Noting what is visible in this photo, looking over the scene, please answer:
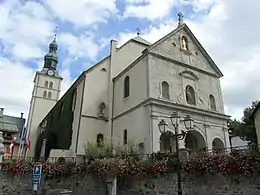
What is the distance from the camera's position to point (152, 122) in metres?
20.0

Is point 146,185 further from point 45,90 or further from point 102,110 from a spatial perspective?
point 45,90

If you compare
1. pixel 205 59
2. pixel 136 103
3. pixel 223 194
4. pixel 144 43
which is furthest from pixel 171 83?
pixel 223 194

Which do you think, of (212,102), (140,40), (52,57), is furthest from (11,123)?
(212,102)

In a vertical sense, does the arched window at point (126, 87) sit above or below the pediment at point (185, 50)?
below

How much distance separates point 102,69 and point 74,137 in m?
7.66

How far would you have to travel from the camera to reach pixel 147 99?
813 inches

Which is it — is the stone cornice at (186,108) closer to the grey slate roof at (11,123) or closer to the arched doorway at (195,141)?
the arched doorway at (195,141)

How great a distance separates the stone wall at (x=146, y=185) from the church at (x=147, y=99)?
4867 millimetres

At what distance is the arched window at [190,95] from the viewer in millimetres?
24059

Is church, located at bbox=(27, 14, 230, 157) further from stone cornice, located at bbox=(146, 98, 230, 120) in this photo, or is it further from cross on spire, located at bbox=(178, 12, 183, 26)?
cross on spire, located at bbox=(178, 12, 183, 26)

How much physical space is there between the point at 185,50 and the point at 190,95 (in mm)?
4859

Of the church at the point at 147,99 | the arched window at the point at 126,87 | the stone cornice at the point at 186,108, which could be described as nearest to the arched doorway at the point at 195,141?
the church at the point at 147,99

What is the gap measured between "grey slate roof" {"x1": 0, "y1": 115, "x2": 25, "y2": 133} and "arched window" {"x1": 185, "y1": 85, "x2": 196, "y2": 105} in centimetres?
3413

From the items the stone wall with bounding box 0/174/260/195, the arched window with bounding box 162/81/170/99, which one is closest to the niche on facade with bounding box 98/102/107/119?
the arched window with bounding box 162/81/170/99
